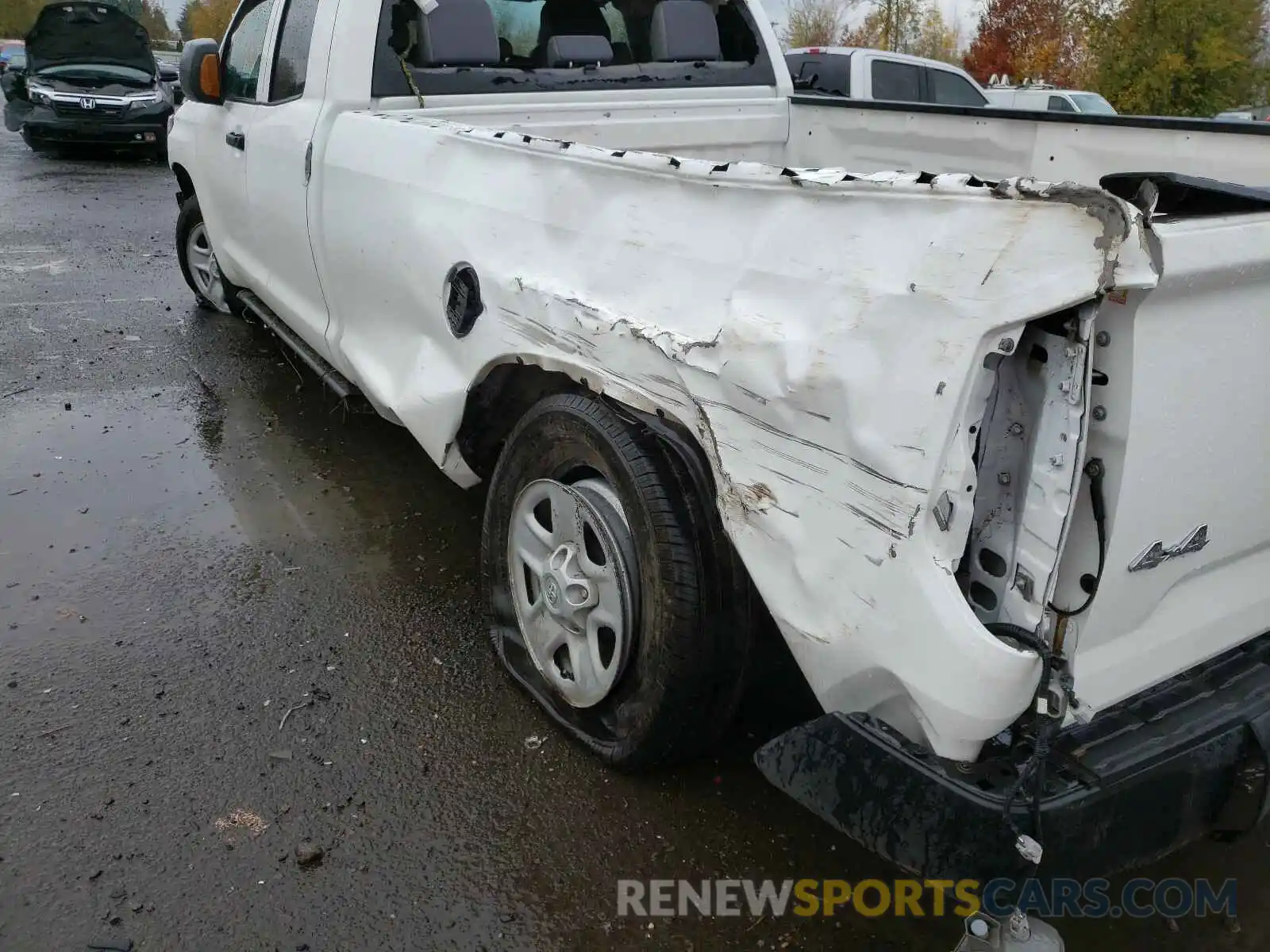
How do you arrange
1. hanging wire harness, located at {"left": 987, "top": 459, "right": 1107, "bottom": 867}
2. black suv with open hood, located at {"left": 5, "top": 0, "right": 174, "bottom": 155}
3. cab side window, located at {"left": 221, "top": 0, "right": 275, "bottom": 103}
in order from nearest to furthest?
hanging wire harness, located at {"left": 987, "top": 459, "right": 1107, "bottom": 867} < cab side window, located at {"left": 221, "top": 0, "right": 275, "bottom": 103} < black suv with open hood, located at {"left": 5, "top": 0, "right": 174, "bottom": 155}

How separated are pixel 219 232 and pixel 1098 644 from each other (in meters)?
5.05

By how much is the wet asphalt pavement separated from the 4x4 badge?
0.98 m

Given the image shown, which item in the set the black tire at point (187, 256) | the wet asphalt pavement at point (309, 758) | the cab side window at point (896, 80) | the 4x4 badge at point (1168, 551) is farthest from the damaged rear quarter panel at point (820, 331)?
the cab side window at point (896, 80)

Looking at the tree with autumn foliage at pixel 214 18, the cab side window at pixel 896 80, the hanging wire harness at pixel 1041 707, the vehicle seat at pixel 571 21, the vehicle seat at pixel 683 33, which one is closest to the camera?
the hanging wire harness at pixel 1041 707

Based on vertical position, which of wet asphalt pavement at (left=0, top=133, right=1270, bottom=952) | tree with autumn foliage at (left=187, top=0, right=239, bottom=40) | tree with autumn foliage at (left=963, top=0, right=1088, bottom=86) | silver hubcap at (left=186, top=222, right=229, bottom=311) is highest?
tree with autumn foliage at (left=187, top=0, right=239, bottom=40)

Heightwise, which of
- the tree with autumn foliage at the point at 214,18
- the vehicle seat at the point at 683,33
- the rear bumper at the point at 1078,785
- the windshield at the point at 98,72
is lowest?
the rear bumper at the point at 1078,785

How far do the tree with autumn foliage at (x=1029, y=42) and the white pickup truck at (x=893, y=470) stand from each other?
2662cm

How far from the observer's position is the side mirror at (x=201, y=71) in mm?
4613

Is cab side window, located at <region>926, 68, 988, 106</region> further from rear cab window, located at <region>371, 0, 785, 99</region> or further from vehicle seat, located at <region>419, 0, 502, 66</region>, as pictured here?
vehicle seat, located at <region>419, 0, 502, 66</region>

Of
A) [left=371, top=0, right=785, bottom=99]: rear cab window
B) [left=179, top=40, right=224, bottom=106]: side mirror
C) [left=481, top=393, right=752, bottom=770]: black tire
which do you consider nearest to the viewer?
[left=481, top=393, right=752, bottom=770]: black tire

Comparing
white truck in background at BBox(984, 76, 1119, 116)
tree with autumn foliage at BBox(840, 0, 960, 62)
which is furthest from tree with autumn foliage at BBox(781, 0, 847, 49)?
white truck in background at BBox(984, 76, 1119, 116)

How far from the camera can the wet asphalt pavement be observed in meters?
2.23

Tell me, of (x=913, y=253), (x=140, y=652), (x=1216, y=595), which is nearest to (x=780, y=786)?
(x=1216, y=595)

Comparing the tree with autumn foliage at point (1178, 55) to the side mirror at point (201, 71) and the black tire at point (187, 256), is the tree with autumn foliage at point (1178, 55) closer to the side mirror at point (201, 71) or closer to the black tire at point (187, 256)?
the black tire at point (187, 256)
